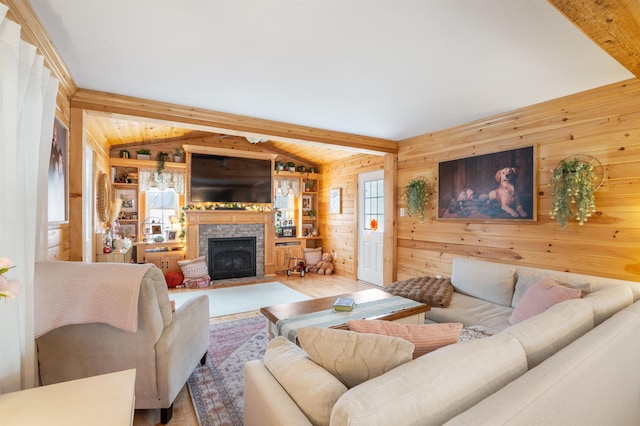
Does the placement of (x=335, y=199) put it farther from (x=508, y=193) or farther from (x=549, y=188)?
(x=549, y=188)

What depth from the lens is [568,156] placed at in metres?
2.95

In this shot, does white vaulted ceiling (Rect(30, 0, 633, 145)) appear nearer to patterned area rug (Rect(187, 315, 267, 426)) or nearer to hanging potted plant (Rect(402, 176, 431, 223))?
hanging potted plant (Rect(402, 176, 431, 223))

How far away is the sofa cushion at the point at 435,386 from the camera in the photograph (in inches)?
30.4

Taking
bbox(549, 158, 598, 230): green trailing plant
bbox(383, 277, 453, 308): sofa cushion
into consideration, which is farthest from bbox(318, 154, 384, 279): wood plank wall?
bbox(549, 158, 598, 230): green trailing plant

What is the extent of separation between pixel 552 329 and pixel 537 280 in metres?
1.64

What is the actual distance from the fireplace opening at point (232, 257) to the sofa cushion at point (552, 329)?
5456mm

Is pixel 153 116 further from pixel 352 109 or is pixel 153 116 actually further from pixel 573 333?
pixel 573 333

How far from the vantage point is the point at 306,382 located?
1029 mm

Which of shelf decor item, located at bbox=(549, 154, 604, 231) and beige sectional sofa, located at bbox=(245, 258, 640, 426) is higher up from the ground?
shelf decor item, located at bbox=(549, 154, 604, 231)

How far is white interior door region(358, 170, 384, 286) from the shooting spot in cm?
559

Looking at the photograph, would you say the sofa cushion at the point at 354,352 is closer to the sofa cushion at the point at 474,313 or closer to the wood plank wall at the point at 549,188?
the sofa cushion at the point at 474,313

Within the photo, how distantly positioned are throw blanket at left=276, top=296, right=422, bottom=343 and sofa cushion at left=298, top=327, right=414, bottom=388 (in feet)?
2.72

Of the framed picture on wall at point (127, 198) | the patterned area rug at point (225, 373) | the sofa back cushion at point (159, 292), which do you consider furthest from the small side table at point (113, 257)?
the sofa back cushion at point (159, 292)

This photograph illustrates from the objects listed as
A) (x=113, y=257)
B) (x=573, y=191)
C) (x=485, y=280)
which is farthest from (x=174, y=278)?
(x=573, y=191)
